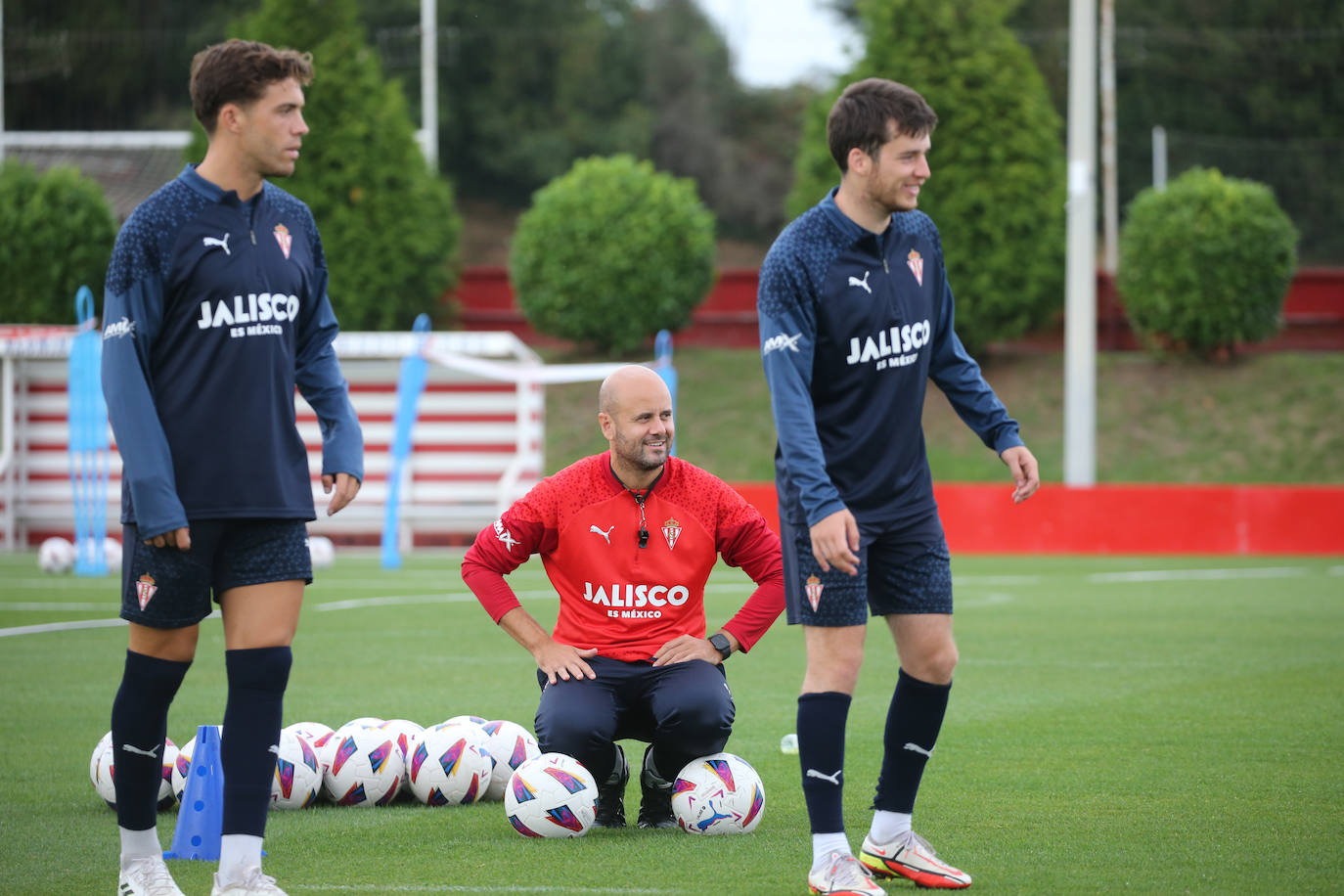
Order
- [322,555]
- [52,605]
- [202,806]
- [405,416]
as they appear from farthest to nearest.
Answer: [405,416] < [322,555] < [52,605] < [202,806]

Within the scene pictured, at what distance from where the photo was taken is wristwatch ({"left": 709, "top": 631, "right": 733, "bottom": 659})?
5.56m

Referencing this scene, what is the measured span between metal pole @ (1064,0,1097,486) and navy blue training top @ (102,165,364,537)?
18.0 m

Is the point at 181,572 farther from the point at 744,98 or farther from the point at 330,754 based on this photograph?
the point at 744,98

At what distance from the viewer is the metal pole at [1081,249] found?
21.4 metres

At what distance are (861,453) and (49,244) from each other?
2729 cm

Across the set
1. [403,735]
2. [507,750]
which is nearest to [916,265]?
[507,750]

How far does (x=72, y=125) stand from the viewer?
48.2 meters

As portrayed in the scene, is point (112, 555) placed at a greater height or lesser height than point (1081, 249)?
lesser

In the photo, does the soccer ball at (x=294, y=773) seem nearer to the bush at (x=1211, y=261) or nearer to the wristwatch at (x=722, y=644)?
the wristwatch at (x=722, y=644)

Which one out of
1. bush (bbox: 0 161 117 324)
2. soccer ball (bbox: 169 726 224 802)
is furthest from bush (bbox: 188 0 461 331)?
soccer ball (bbox: 169 726 224 802)

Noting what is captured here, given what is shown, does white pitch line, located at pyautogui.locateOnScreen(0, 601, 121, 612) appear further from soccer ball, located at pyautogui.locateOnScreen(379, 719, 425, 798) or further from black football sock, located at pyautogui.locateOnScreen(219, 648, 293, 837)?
black football sock, located at pyautogui.locateOnScreen(219, 648, 293, 837)

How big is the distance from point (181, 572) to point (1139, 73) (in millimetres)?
46601

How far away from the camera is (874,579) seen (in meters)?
4.59

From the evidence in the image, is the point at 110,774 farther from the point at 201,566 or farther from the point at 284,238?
the point at 284,238
